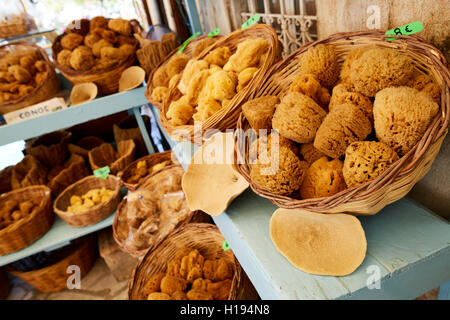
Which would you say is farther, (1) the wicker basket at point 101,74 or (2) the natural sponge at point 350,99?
(1) the wicker basket at point 101,74

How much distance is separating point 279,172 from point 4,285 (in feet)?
7.83

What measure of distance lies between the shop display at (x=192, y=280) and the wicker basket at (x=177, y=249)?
0.12 feet

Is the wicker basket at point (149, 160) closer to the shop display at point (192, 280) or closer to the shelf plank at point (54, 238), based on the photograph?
the shelf plank at point (54, 238)

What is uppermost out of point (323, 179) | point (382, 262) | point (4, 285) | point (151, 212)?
point (323, 179)

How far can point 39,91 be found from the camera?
182 centimetres

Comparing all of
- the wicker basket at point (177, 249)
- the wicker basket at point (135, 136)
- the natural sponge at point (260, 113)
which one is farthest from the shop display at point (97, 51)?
the natural sponge at point (260, 113)

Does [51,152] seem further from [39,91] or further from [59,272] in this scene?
[59,272]

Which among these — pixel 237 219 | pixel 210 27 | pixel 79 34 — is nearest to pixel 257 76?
pixel 237 219

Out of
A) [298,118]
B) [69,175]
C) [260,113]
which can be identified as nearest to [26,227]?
[69,175]

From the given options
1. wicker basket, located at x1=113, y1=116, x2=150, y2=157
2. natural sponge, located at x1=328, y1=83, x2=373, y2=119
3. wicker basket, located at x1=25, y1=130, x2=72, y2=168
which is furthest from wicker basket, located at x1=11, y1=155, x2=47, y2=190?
natural sponge, located at x1=328, y1=83, x2=373, y2=119

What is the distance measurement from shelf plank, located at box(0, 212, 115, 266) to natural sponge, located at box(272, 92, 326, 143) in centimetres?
148

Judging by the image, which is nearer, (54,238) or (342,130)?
(342,130)

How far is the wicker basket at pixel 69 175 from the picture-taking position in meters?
1.98

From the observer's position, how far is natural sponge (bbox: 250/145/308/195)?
63cm
